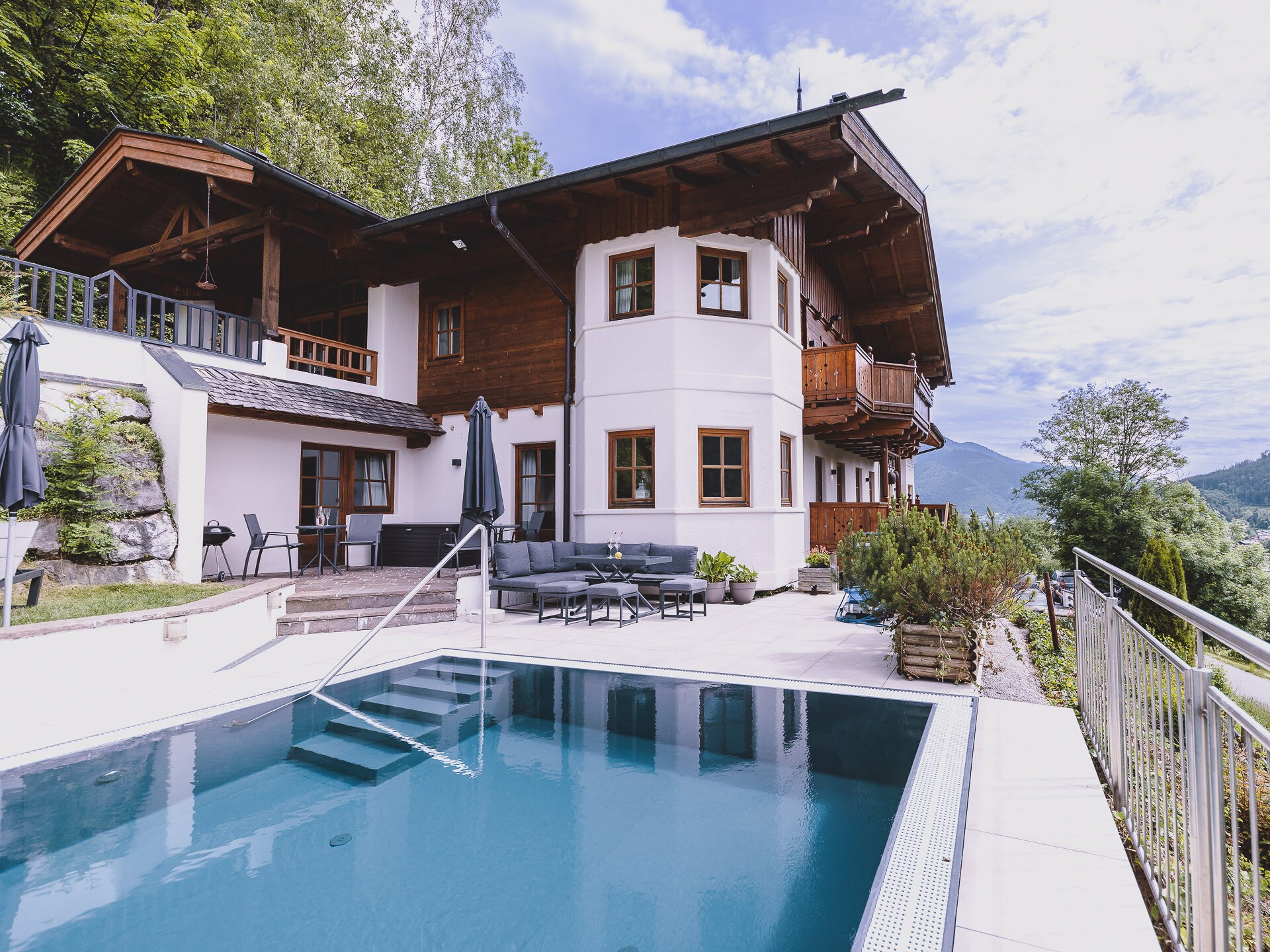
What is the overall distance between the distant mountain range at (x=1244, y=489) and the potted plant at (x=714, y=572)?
362ft

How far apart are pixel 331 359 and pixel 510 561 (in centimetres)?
665

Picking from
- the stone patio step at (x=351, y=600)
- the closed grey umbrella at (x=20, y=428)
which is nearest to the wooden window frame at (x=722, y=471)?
the stone patio step at (x=351, y=600)

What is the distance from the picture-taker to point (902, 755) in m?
3.84

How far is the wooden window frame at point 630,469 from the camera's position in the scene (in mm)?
10734

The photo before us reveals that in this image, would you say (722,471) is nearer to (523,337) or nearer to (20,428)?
(523,337)

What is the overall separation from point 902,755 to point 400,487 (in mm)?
11248

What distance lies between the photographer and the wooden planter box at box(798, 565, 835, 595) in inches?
443

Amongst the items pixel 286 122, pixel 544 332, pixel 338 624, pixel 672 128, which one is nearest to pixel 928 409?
pixel 544 332

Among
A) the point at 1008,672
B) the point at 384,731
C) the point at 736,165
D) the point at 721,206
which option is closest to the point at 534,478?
the point at 721,206

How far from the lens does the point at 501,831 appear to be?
311cm

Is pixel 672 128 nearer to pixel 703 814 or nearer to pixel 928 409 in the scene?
pixel 928 409

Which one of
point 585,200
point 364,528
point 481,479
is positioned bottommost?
point 364,528

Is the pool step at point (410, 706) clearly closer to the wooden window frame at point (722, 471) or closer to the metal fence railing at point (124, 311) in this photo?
the wooden window frame at point (722, 471)

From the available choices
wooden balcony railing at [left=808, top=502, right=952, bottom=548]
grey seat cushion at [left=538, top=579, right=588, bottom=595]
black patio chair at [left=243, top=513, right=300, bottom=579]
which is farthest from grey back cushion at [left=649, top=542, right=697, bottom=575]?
black patio chair at [left=243, top=513, right=300, bottom=579]
